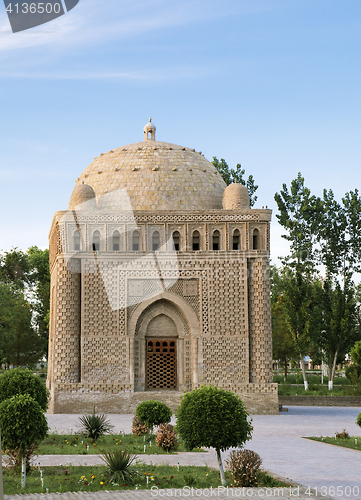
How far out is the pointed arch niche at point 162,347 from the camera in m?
22.1

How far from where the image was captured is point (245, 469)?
9109mm

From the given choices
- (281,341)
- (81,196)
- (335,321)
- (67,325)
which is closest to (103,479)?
(67,325)

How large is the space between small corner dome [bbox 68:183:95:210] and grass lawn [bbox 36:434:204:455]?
10633 mm

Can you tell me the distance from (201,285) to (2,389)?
11893 millimetres

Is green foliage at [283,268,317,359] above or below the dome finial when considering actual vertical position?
below

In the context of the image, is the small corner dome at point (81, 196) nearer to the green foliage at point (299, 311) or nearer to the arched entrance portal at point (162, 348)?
the arched entrance portal at point (162, 348)

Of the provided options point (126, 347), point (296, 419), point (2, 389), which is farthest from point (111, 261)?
point (2, 389)

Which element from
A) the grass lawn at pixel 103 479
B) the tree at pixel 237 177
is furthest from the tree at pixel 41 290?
the grass lawn at pixel 103 479

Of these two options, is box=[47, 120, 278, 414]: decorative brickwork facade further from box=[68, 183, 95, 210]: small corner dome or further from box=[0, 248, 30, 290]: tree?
box=[0, 248, 30, 290]: tree

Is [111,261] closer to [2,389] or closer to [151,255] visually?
[151,255]

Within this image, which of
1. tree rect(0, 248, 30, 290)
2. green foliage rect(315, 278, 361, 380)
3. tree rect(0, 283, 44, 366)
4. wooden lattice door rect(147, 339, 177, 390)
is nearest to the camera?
wooden lattice door rect(147, 339, 177, 390)

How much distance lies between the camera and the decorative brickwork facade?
845 inches

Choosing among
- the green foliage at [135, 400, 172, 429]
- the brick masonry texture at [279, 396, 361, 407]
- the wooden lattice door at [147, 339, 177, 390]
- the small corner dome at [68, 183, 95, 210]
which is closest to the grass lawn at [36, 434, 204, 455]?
the green foliage at [135, 400, 172, 429]

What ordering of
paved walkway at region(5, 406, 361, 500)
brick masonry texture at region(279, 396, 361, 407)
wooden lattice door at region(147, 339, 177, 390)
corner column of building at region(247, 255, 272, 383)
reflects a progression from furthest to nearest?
brick masonry texture at region(279, 396, 361, 407) → wooden lattice door at region(147, 339, 177, 390) → corner column of building at region(247, 255, 272, 383) → paved walkway at region(5, 406, 361, 500)
